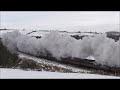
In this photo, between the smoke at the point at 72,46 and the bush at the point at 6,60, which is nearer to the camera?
the bush at the point at 6,60

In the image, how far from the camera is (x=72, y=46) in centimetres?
2464

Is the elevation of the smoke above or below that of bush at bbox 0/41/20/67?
below

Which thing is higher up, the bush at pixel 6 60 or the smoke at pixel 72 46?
the bush at pixel 6 60

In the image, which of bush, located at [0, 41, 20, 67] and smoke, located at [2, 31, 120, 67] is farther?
smoke, located at [2, 31, 120, 67]

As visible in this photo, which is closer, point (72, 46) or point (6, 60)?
point (6, 60)

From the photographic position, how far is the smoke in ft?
72.7

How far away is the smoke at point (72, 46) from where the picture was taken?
72.7 ft

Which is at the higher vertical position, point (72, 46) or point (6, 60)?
point (6, 60)
